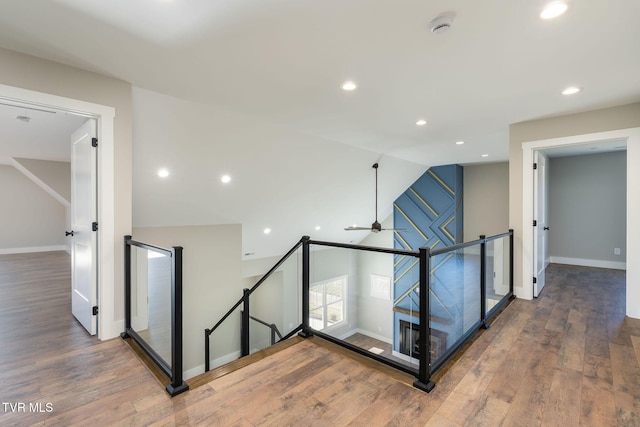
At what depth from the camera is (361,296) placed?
5.63m

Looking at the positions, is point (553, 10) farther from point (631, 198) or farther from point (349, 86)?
point (631, 198)

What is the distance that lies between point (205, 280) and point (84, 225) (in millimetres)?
3438

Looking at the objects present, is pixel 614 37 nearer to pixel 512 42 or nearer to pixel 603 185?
pixel 512 42

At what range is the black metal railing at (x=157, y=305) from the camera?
6.59ft

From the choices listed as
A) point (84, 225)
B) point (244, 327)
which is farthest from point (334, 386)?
point (244, 327)

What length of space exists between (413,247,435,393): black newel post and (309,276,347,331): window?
1138 mm

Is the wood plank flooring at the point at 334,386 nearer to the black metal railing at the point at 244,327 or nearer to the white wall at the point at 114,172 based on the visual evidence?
the white wall at the point at 114,172

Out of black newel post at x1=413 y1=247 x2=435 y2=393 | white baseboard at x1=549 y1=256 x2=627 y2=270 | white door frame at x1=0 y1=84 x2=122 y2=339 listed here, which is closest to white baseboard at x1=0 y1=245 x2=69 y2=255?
white door frame at x1=0 y1=84 x2=122 y2=339

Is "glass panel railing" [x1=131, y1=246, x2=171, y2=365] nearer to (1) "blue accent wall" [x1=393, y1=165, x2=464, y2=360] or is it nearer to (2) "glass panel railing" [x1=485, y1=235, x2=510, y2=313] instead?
(2) "glass panel railing" [x1=485, y1=235, x2=510, y2=313]

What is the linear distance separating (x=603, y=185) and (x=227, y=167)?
7281 mm

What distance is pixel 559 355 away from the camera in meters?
2.55

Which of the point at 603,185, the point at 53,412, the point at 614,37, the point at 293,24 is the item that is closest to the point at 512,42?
the point at 614,37

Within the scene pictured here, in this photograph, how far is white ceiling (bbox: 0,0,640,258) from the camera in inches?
72.5

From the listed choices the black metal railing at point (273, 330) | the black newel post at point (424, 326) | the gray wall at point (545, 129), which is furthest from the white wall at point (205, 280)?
the gray wall at point (545, 129)
